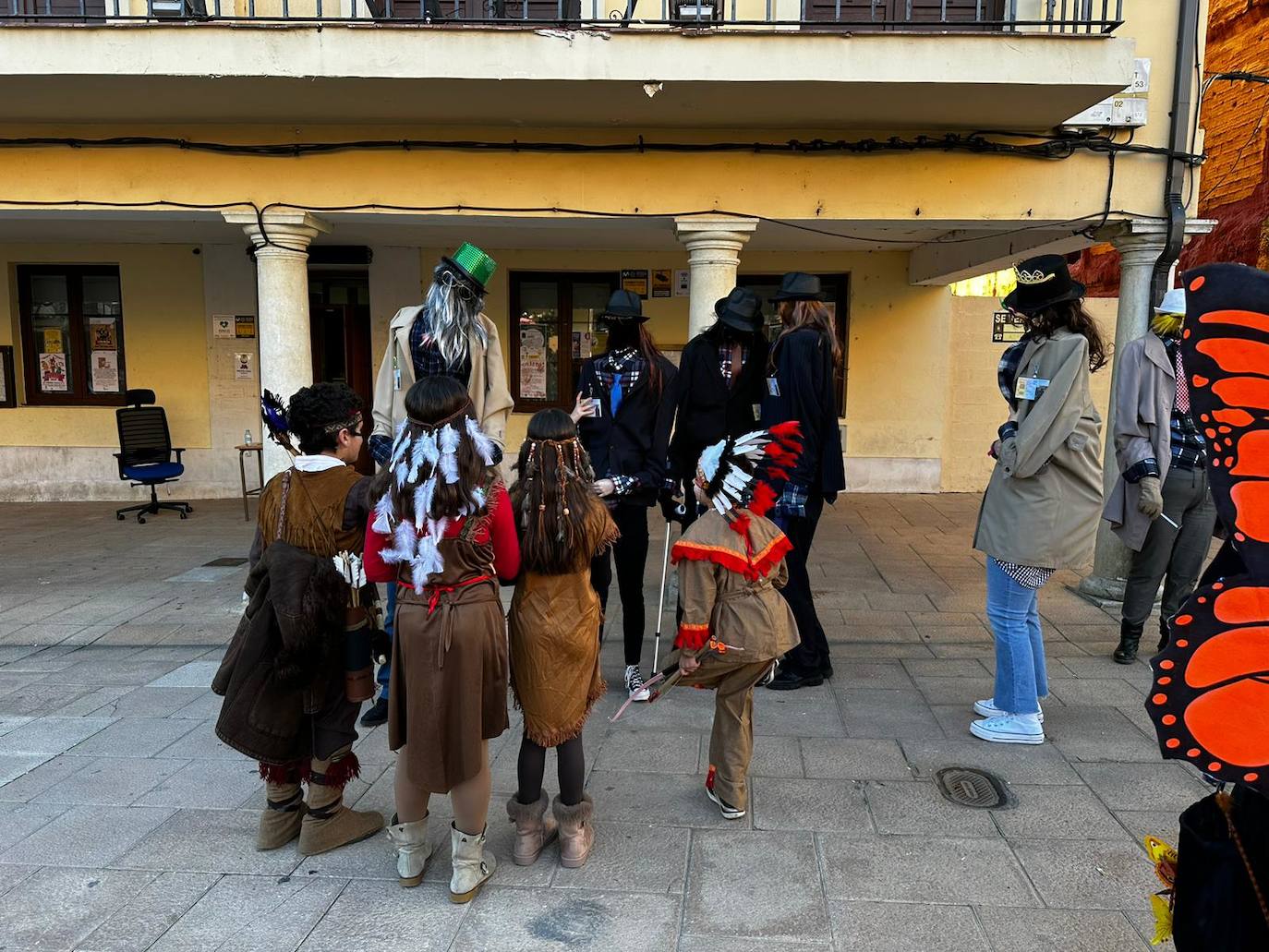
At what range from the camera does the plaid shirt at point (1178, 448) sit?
14.8 feet

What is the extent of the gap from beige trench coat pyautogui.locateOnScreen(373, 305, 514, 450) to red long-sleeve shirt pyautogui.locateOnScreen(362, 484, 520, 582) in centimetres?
127

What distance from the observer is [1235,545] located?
1.44 m

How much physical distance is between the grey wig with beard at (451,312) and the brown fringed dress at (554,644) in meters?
1.38

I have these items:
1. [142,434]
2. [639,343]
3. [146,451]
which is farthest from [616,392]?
[142,434]

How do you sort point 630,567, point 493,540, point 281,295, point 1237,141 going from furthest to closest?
1. point 1237,141
2. point 281,295
3. point 630,567
4. point 493,540

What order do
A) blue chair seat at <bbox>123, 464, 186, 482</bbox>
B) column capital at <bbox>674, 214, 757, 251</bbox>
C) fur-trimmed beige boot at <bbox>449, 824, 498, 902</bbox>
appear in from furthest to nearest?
blue chair seat at <bbox>123, 464, 186, 482</bbox>
column capital at <bbox>674, 214, 757, 251</bbox>
fur-trimmed beige boot at <bbox>449, 824, 498, 902</bbox>

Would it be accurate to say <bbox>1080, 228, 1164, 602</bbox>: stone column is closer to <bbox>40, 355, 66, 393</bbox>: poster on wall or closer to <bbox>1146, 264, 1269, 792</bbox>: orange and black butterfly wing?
<bbox>1146, 264, 1269, 792</bbox>: orange and black butterfly wing

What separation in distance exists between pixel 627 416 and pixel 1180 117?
4613 millimetres

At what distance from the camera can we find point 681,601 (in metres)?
2.91

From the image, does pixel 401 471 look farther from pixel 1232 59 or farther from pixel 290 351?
pixel 1232 59

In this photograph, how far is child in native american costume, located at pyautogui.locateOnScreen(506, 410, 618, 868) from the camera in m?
2.68

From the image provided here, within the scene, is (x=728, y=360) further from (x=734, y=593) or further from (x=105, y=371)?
(x=105, y=371)

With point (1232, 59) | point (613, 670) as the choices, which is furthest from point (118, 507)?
point (1232, 59)

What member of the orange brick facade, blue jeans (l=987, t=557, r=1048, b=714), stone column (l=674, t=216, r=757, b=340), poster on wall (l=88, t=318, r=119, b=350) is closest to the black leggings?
blue jeans (l=987, t=557, r=1048, b=714)
